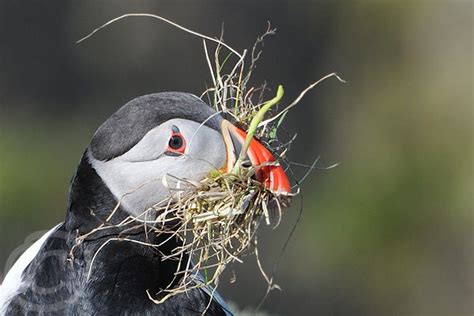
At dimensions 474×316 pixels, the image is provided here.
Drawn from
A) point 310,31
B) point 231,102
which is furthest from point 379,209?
point 231,102

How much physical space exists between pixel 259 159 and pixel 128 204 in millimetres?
402

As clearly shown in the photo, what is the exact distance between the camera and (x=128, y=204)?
2969 mm

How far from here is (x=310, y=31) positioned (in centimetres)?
896

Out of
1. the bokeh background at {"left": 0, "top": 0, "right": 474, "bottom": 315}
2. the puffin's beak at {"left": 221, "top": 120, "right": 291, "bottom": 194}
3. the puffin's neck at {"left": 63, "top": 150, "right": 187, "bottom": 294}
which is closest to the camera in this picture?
the puffin's beak at {"left": 221, "top": 120, "right": 291, "bottom": 194}

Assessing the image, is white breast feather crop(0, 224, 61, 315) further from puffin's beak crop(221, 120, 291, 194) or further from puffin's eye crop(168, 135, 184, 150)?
puffin's beak crop(221, 120, 291, 194)

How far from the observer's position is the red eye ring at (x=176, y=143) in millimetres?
2904

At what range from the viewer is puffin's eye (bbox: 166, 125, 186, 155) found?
290 centimetres

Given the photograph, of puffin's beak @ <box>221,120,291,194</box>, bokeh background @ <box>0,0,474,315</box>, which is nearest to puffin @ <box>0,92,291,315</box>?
puffin's beak @ <box>221,120,291,194</box>

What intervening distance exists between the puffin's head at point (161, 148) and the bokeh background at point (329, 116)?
4555mm

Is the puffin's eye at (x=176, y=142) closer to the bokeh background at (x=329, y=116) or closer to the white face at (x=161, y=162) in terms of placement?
the white face at (x=161, y=162)

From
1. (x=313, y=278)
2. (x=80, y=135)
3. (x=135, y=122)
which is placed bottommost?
(x=313, y=278)

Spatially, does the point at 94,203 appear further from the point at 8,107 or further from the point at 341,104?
the point at 341,104

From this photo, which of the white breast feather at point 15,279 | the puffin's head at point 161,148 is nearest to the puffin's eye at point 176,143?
the puffin's head at point 161,148

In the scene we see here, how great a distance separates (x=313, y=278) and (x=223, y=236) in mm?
4936
